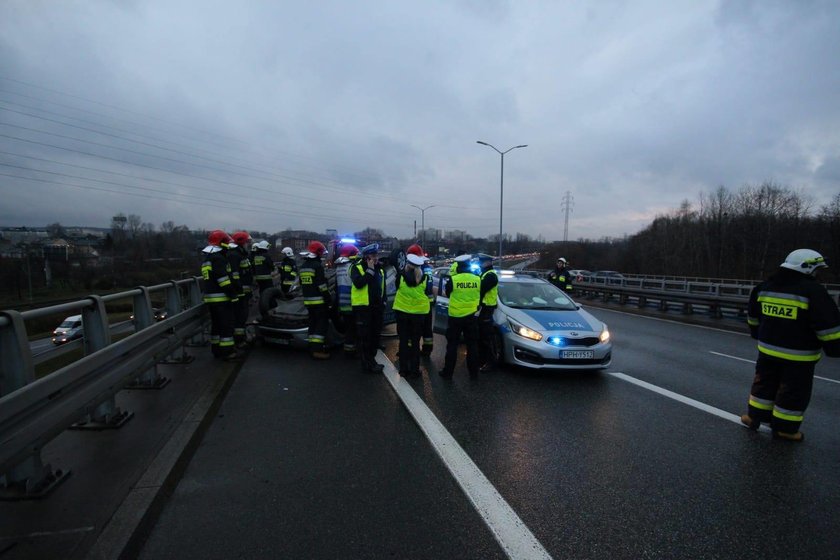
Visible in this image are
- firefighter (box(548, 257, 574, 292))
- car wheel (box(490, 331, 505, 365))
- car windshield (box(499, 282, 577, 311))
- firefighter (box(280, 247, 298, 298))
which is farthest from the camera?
firefighter (box(548, 257, 574, 292))

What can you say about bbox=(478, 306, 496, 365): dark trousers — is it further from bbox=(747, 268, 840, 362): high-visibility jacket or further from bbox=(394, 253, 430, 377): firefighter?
bbox=(747, 268, 840, 362): high-visibility jacket

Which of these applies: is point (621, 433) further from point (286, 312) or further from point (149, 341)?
point (286, 312)

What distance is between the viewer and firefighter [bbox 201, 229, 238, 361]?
23.4ft

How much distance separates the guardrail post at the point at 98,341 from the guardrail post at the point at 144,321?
45.9 inches

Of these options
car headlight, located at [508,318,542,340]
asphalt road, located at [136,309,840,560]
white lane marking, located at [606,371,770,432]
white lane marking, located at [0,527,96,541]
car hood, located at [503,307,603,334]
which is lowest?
white lane marking, located at [606,371,770,432]

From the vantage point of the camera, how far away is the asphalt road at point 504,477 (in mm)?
2857

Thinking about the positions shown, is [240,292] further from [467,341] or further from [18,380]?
[18,380]

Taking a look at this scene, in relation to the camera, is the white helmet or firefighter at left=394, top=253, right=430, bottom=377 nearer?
the white helmet

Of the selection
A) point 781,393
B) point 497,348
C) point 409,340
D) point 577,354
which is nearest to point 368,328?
point 409,340

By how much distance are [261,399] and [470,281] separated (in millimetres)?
3402

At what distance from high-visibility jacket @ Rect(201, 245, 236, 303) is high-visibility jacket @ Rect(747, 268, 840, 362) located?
7.16 metres

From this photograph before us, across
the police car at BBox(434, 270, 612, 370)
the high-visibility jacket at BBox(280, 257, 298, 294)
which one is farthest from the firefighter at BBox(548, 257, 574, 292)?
the high-visibility jacket at BBox(280, 257, 298, 294)

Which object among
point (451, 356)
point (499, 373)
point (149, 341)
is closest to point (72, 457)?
point (149, 341)

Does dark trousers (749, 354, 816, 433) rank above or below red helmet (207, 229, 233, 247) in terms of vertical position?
below
